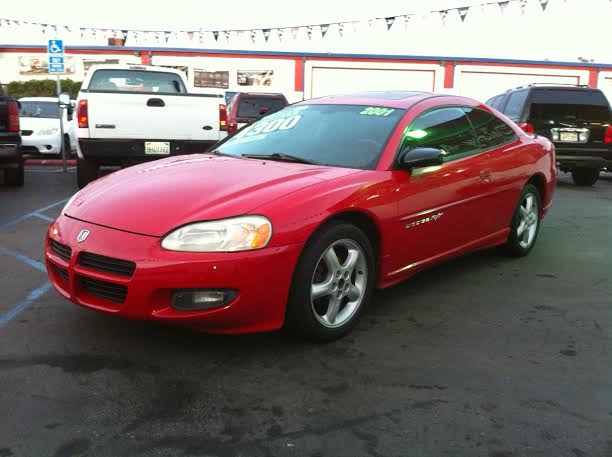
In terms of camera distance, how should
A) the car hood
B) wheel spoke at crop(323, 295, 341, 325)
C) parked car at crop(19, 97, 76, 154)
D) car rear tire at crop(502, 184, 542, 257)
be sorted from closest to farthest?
the car hood
wheel spoke at crop(323, 295, 341, 325)
car rear tire at crop(502, 184, 542, 257)
parked car at crop(19, 97, 76, 154)

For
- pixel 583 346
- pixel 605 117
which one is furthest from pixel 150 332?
pixel 605 117

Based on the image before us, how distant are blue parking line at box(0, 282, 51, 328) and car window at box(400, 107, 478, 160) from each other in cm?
256

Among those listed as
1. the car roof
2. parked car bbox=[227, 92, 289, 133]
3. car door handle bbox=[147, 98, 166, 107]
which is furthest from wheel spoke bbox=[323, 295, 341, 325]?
parked car bbox=[227, 92, 289, 133]

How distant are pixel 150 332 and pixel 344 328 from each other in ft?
3.54

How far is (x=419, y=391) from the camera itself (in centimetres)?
286

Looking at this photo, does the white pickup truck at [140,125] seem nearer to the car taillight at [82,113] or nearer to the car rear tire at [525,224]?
the car taillight at [82,113]

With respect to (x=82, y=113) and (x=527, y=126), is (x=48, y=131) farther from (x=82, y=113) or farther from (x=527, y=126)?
(x=527, y=126)

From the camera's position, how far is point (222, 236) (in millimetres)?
3014

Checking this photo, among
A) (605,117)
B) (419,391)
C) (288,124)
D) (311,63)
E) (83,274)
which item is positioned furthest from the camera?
(311,63)

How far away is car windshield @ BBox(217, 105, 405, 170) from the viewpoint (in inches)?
156

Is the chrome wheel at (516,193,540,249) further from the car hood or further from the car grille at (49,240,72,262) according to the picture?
the car grille at (49,240,72,262)

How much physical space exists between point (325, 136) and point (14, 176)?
703 centimetres

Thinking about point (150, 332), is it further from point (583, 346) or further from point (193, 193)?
point (583, 346)

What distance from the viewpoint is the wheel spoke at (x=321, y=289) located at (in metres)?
3.31
